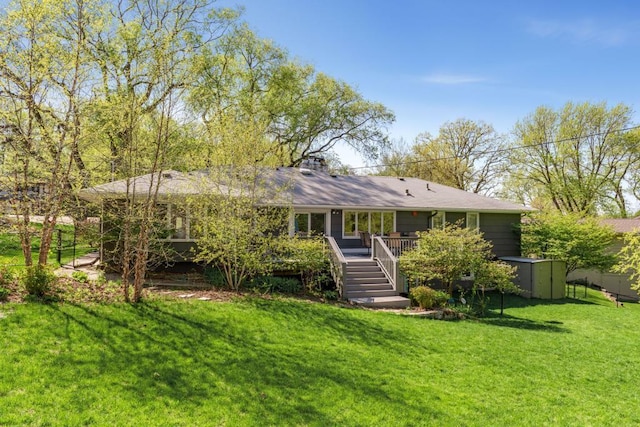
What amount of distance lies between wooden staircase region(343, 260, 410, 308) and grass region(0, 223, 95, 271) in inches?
315

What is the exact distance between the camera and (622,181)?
30969 mm

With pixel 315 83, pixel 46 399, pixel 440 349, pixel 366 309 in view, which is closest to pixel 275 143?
pixel 315 83

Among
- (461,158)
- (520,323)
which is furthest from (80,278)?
(461,158)

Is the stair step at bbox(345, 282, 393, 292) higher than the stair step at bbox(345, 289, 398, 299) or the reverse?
higher

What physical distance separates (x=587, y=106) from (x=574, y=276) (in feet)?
41.9

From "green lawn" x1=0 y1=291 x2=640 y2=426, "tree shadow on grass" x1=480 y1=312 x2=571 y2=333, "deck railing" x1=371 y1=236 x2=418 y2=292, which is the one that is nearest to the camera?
"green lawn" x1=0 y1=291 x2=640 y2=426

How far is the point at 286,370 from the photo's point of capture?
20.4 feet

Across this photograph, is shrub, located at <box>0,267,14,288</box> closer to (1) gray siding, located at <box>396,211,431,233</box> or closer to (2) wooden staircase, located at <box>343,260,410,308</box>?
(2) wooden staircase, located at <box>343,260,410,308</box>

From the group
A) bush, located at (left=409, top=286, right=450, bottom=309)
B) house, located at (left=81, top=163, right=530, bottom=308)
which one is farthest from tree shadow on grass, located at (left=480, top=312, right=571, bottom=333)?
house, located at (left=81, top=163, right=530, bottom=308)

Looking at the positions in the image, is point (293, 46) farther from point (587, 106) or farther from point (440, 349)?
point (440, 349)

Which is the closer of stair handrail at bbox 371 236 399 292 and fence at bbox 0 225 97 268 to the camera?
fence at bbox 0 225 97 268

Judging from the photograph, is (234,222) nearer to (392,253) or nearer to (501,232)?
(392,253)

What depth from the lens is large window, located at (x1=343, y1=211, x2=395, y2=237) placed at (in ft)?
57.5

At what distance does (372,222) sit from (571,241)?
342 inches
